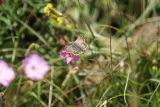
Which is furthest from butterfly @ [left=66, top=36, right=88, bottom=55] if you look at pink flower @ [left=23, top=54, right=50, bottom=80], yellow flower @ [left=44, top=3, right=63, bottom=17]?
yellow flower @ [left=44, top=3, right=63, bottom=17]

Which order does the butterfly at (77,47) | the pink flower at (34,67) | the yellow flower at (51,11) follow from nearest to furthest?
the pink flower at (34,67)
the butterfly at (77,47)
the yellow flower at (51,11)

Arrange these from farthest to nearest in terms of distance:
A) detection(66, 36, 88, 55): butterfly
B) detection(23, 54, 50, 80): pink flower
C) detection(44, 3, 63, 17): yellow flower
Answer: detection(44, 3, 63, 17): yellow flower → detection(66, 36, 88, 55): butterfly → detection(23, 54, 50, 80): pink flower

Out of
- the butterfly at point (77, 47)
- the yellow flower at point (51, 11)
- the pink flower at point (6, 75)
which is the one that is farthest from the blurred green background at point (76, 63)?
the pink flower at point (6, 75)

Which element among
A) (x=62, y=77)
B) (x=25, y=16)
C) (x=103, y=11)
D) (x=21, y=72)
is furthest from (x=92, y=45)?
(x=21, y=72)

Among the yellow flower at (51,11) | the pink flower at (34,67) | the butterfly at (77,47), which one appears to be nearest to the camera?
the pink flower at (34,67)

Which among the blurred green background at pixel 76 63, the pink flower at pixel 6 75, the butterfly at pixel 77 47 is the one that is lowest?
the blurred green background at pixel 76 63

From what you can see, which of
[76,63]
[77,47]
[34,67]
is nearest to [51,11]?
[76,63]

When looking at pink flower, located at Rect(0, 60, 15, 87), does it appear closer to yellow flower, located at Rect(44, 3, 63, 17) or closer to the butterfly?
the butterfly

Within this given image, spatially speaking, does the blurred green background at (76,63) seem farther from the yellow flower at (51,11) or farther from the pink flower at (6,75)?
the pink flower at (6,75)

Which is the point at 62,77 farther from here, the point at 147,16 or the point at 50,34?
the point at 147,16

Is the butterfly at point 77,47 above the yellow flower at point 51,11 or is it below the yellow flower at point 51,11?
below
